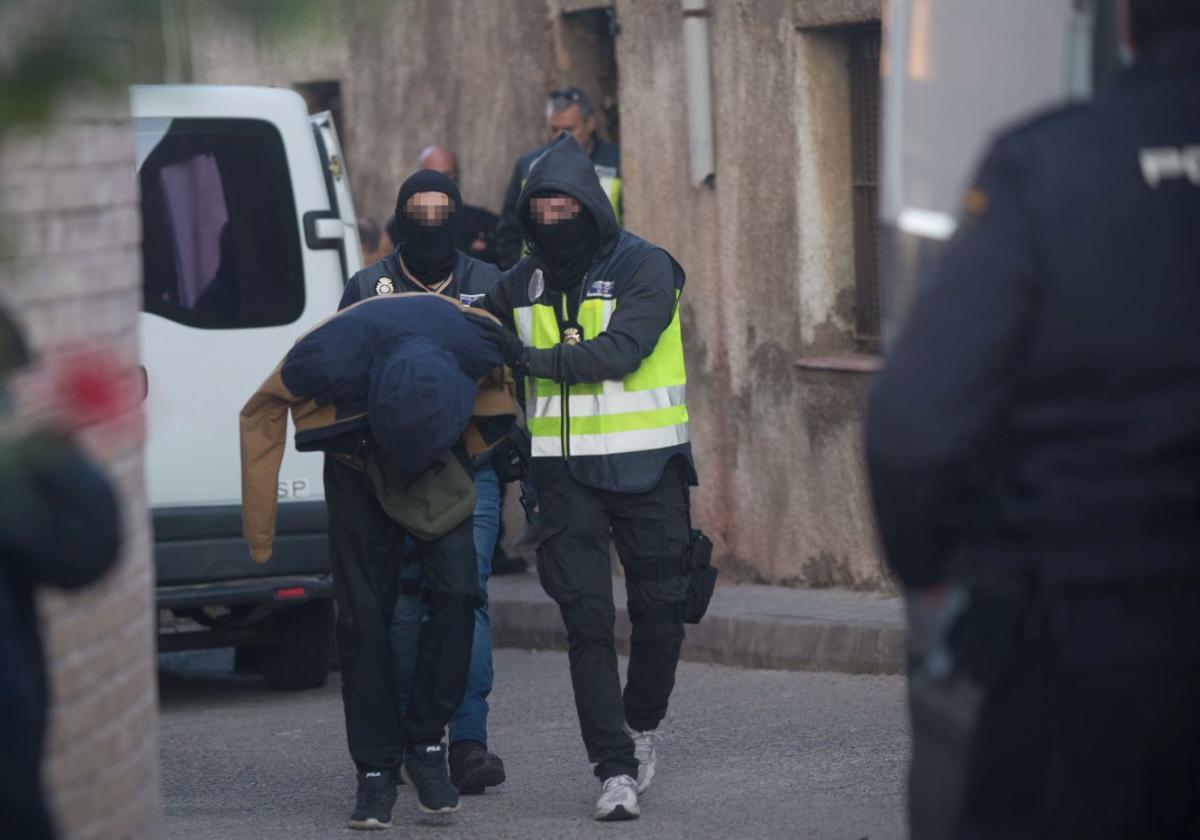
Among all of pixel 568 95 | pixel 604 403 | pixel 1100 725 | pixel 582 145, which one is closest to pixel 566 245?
pixel 604 403

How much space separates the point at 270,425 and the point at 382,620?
0.62 meters

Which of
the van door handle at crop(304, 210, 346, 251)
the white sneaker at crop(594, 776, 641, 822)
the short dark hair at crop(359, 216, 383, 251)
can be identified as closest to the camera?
the white sneaker at crop(594, 776, 641, 822)

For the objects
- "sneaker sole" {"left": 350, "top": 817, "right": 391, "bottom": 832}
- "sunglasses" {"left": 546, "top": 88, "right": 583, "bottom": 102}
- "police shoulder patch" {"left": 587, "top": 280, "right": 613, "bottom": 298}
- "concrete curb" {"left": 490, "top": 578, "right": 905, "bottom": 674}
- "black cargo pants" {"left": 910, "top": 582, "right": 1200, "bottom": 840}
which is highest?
"sunglasses" {"left": 546, "top": 88, "right": 583, "bottom": 102}

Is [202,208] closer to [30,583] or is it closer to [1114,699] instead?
[30,583]

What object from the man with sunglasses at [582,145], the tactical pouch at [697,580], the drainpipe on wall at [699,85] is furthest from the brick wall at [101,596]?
the man with sunglasses at [582,145]

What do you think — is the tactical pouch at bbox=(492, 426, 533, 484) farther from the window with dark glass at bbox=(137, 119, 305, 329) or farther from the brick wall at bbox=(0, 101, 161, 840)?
the brick wall at bbox=(0, 101, 161, 840)

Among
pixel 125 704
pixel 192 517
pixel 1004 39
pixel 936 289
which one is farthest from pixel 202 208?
pixel 936 289

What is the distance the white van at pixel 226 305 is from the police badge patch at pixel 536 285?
1.86 meters

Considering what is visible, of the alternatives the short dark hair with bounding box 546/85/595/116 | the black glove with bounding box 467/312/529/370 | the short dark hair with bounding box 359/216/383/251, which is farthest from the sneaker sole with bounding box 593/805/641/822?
the short dark hair with bounding box 359/216/383/251

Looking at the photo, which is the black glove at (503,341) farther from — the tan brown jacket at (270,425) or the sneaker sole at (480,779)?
the sneaker sole at (480,779)

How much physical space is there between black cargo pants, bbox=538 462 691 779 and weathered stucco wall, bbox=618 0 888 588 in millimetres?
3564

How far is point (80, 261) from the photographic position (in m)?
3.91

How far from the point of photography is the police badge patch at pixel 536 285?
21.8ft

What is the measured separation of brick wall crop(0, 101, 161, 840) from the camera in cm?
379
